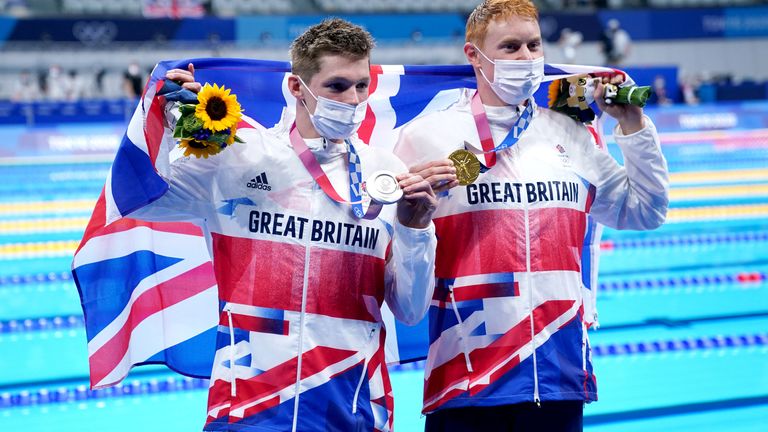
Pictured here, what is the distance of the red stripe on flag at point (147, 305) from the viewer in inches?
106

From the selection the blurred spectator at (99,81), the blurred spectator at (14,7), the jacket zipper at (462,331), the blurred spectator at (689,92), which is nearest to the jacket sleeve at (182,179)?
the jacket zipper at (462,331)

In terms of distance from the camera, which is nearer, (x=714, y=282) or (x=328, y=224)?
(x=328, y=224)

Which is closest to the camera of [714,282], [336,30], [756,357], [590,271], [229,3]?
[336,30]

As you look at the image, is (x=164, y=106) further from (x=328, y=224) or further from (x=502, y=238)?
(x=502, y=238)

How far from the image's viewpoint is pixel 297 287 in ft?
7.51

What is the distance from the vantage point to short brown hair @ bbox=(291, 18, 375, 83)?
7.44ft

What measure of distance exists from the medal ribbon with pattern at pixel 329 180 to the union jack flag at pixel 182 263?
0.98 ft

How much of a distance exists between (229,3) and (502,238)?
22.8m

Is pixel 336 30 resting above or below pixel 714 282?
above

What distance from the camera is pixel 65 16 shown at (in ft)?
72.0

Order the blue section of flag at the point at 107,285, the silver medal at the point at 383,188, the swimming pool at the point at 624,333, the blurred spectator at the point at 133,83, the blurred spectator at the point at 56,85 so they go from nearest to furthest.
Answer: the silver medal at the point at 383,188 < the blue section of flag at the point at 107,285 < the swimming pool at the point at 624,333 < the blurred spectator at the point at 133,83 < the blurred spectator at the point at 56,85

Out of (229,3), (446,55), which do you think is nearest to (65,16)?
(229,3)

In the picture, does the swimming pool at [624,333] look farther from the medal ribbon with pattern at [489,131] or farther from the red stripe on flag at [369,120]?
the medal ribbon with pattern at [489,131]

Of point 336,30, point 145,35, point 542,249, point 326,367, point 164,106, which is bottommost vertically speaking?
point 326,367
